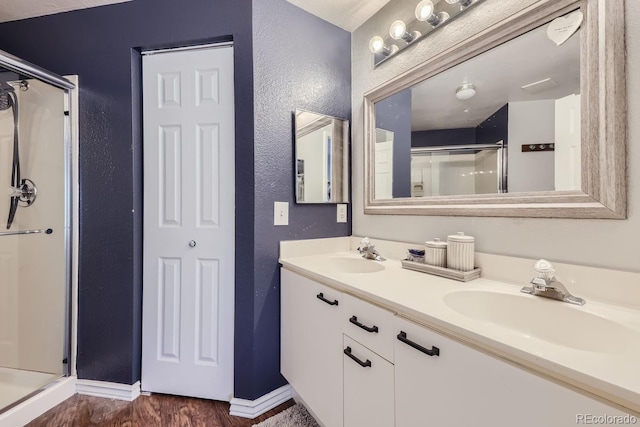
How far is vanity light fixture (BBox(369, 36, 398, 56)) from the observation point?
1.49 meters

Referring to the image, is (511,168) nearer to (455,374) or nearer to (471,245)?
(471,245)

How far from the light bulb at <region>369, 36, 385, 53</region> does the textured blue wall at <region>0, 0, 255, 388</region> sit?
738 mm

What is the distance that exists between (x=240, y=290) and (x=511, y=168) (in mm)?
1357

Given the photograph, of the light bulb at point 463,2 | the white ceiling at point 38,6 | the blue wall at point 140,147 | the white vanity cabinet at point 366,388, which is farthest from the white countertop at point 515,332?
the white ceiling at point 38,6

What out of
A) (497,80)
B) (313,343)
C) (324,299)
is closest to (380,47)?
(497,80)

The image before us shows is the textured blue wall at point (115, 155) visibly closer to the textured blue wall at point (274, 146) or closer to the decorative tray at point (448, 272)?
the textured blue wall at point (274, 146)

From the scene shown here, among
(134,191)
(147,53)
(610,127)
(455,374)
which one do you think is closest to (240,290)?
(134,191)

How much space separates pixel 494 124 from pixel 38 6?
2551 millimetres

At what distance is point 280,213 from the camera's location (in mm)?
1504

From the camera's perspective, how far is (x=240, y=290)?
1444 millimetres

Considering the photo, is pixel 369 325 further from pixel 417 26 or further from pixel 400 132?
pixel 417 26

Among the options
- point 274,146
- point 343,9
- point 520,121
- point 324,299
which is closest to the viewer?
point 520,121

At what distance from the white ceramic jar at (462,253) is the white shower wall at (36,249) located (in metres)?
2.10

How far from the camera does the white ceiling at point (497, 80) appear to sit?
899 mm
